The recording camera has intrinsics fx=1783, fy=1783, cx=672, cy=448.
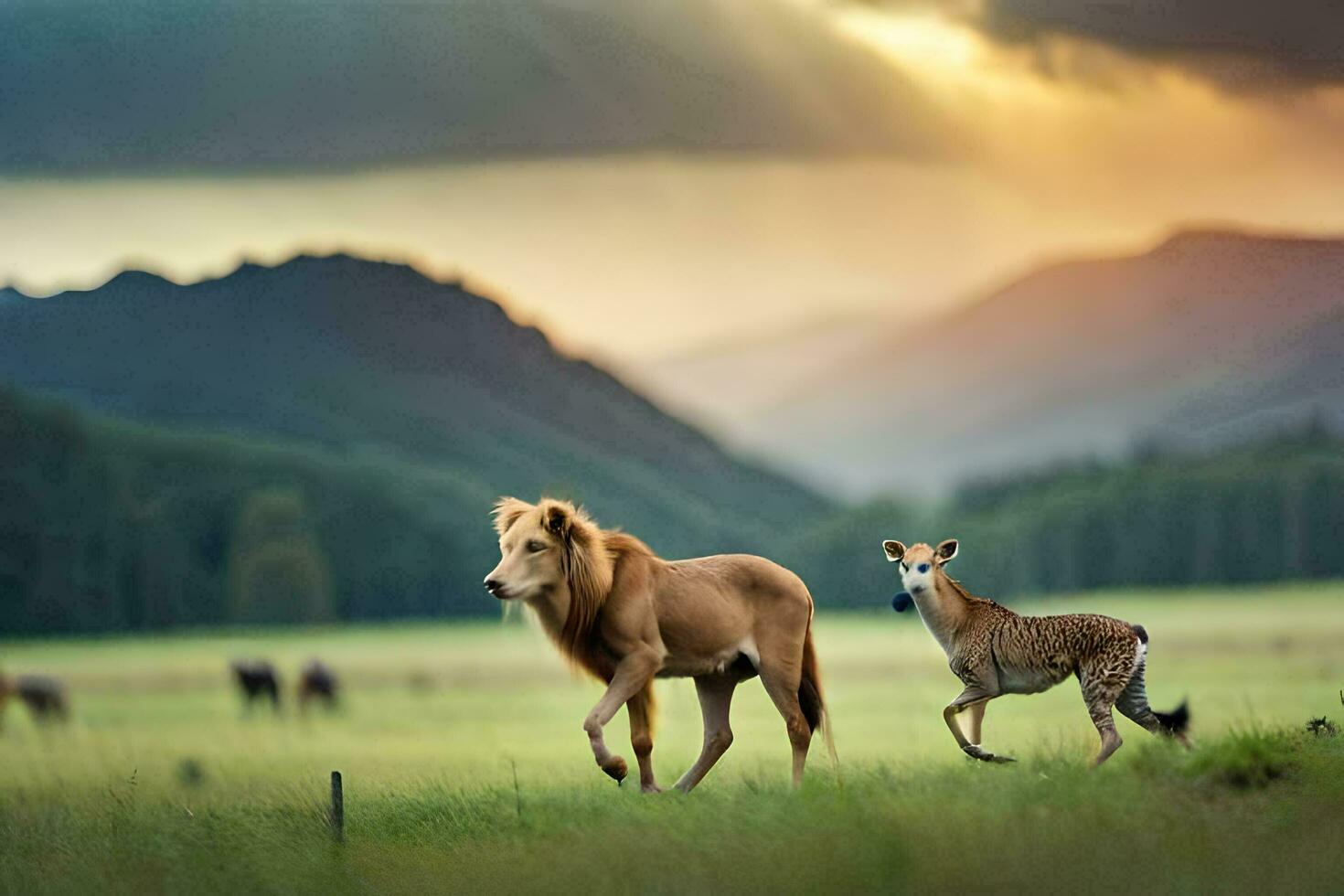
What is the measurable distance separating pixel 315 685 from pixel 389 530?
10474cm

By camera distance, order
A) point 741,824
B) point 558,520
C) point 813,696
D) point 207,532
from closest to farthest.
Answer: point 741,824, point 558,520, point 813,696, point 207,532

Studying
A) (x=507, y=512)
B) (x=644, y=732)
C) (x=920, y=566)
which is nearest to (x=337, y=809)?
(x=644, y=732)

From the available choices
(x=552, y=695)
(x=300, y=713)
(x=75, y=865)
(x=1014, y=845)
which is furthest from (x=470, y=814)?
(x=552, y=695)

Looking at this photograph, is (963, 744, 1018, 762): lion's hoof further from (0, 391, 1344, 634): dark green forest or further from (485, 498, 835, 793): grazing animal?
(0, 391, 1344, 634): dark green forest

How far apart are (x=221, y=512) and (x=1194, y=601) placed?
286 ft

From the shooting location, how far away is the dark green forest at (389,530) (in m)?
103

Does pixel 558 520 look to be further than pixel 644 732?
No

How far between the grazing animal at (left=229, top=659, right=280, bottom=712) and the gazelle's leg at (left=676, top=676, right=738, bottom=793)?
36.3m

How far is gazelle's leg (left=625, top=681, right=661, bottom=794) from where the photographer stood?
544 inches

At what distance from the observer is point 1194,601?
92500mm

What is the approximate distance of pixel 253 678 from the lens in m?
49.0

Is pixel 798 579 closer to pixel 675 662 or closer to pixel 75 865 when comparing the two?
pixel 675 662

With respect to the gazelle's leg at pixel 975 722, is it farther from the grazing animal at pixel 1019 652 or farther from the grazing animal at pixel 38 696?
the grazing animal at pixel 38 696

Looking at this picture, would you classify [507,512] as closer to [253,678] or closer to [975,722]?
[975,722]
